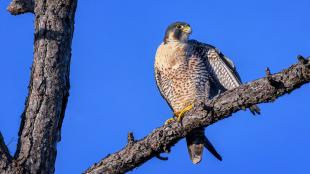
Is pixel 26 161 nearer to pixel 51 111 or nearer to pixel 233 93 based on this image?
pixel 51 111

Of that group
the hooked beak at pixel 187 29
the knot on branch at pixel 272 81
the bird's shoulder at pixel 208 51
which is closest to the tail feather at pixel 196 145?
the bird's shoulder at pixel 208 51

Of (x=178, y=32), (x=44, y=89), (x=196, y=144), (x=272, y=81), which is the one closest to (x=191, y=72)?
A: (x=178, y=32)

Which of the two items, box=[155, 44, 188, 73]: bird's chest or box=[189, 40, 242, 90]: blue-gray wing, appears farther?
box=[155, 44, 188, 73]: bird's chest

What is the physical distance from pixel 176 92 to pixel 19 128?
290 centimetres

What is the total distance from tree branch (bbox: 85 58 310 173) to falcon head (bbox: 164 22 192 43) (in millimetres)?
2946

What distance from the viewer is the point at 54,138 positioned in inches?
185

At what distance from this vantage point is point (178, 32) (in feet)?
25.6

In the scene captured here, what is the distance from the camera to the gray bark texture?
4527mm

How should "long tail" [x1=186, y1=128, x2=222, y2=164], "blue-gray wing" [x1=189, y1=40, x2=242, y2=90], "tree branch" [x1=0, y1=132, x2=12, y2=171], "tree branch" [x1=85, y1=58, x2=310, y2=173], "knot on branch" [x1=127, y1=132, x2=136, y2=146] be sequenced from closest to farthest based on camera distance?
"tree branch" [x1=85, y1=58, x2=310, y2=173]
"tree branch" [x1=0, y1=132, x2=12, y2=171]
"knot on branch" [x1=127, y1=132, x2=136, y2=146]
"long tail" [x1=186, y1=128, x2=222, y2=164]
"blue-gray wing" [x1=189, y1=40, x2=242, y2=90]

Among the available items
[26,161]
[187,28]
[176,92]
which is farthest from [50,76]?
[187,28]

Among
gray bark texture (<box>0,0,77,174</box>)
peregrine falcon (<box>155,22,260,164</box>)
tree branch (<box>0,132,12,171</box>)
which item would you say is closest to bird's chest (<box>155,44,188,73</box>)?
peregrine falcon (<box>155,22,260,164</box>)

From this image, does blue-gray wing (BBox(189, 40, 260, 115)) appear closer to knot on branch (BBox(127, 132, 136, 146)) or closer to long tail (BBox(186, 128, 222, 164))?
long tail (BBox(186, 128, 222, 164))

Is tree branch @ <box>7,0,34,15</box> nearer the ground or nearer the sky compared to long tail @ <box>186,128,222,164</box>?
nearer the sky

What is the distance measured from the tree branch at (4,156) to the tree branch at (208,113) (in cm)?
57
